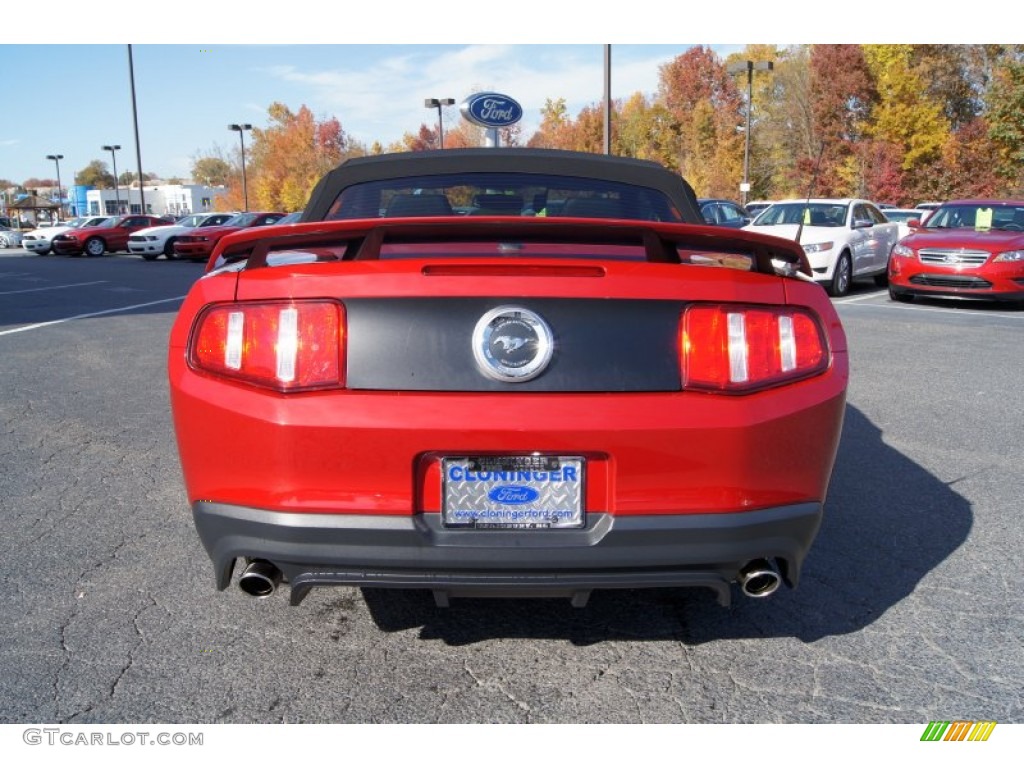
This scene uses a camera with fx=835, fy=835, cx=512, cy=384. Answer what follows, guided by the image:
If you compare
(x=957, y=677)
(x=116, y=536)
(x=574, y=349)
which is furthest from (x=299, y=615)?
(x=957, y=677)

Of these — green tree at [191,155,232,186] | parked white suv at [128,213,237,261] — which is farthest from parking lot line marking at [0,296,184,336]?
green tree at [191,155,232,186]

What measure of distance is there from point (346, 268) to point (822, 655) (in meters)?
1.87

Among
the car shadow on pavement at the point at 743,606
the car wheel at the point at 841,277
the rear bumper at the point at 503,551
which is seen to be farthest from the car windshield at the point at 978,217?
the rear bumper at the point at 503,551

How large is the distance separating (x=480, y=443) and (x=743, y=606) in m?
1.39

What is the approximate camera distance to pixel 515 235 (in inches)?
93.4

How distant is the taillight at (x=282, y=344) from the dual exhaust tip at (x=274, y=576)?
1.65 feet

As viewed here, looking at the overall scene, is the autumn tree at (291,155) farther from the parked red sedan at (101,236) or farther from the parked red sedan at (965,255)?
the parked red sedan at (965,255)

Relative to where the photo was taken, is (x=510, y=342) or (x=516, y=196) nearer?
(x=510, y=342)

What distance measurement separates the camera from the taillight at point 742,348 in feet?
7.22

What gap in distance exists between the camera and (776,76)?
159ft

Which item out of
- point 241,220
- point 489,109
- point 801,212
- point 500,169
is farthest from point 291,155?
point 500,169

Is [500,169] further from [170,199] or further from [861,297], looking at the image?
[170,199]

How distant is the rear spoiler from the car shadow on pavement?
1.21m

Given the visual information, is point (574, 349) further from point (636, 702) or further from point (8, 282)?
point (8, 282)
